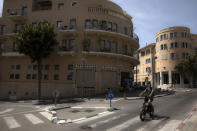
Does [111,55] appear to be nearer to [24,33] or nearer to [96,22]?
[96,22]

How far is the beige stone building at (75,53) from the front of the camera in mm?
24859

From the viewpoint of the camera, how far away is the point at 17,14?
29469 mm

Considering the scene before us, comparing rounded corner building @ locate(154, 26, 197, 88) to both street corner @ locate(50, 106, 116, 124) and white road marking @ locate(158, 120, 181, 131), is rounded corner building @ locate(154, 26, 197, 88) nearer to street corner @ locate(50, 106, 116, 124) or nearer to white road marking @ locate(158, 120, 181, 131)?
street corner @ locate(50, 106, 116, 124)

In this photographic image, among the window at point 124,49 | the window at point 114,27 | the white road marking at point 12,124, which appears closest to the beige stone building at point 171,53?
the window at point 124,49

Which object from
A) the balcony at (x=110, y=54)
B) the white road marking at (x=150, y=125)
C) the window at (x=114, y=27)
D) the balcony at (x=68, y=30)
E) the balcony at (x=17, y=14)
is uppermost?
the balcony at (x=17, y=14)

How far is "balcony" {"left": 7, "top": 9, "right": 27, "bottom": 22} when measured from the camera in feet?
91.6

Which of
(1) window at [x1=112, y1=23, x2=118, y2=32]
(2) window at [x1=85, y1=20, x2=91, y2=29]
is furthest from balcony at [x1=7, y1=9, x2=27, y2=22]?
(1) window at [x1=112, y1=23, x2=118, y2=32]

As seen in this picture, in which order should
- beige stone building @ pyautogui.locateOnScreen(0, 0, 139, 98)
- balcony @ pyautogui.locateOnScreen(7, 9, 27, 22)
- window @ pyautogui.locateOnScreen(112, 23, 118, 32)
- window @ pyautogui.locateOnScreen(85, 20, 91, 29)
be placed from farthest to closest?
balcony @ pyautogui.locateOnScreen(7, 9, 27, 22), window @ pyautogui.locateOnScreen(112, 23, 118, 32), window @ pyautogui.locateOnScreen(85, 20, 91, 29), beige stone building @ pyautogui.locateOnScreen(0, 0, 139, 98)

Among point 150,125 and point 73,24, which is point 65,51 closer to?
point 73,24

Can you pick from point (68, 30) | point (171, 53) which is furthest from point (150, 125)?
point (171, 53)

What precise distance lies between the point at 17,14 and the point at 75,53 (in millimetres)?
14841

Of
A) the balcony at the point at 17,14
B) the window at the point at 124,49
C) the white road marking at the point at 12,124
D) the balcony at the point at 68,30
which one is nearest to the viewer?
the white road marking at the point at 12,124

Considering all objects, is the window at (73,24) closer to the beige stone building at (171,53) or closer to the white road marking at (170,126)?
the white road marking at (170,126)

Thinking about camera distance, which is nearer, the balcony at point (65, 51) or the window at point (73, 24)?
the balcony at point (65, 51)
